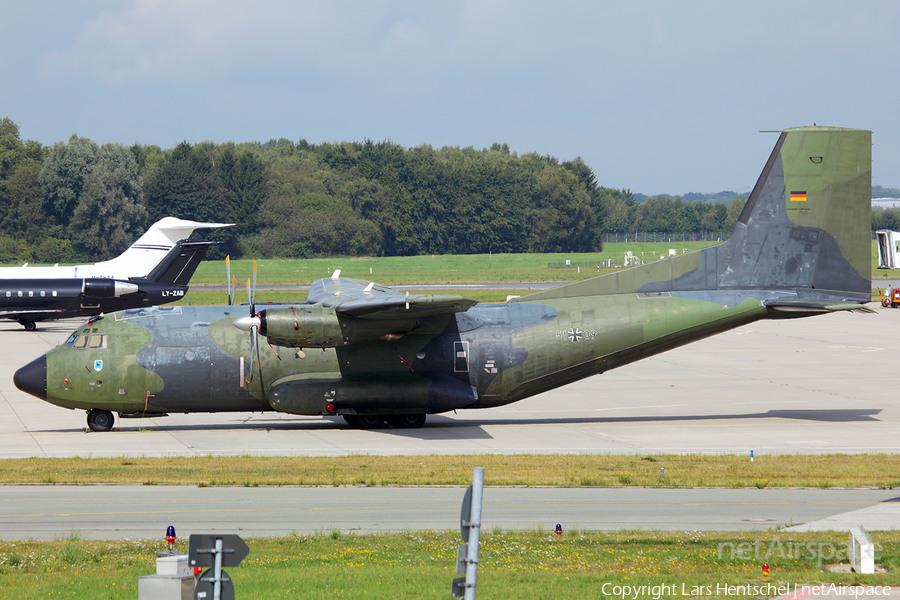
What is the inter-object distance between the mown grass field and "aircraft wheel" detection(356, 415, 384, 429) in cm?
1119

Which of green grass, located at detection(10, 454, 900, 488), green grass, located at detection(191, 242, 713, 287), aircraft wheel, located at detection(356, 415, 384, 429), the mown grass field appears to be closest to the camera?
the mown grass field

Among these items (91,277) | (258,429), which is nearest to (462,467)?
(258,429)

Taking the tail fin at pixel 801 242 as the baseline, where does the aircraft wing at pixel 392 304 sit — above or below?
below

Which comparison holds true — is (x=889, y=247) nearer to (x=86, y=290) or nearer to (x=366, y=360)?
(x=86, y=290)

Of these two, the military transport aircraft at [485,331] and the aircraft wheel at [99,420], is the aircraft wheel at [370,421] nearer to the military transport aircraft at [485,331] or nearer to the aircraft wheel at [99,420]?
the military transport aircraft at [485,331]

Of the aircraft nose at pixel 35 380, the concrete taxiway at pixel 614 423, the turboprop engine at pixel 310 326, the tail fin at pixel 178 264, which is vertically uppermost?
the tail fin at pixel 178 264

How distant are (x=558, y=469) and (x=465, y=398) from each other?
5674 mm

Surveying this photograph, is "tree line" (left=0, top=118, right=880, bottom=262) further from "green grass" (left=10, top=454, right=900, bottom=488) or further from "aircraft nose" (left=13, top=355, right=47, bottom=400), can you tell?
"green grass" (left=10, top=454, right=900, bottom=488)

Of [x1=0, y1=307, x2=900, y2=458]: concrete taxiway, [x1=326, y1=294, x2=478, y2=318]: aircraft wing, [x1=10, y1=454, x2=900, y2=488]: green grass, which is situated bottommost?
[x1=0, y1=307, x2=900, y2=458]: concrete taxiway

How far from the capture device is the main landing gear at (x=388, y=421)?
25109mm

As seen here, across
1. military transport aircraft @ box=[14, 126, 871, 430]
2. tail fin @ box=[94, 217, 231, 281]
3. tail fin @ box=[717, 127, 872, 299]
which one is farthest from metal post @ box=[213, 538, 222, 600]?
tail fin @ box=[94, 217, 231, 281]

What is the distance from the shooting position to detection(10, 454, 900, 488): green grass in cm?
1778

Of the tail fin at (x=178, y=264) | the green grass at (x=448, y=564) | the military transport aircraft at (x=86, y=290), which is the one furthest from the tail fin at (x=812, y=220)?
the tail fin at (x=178, y=264)

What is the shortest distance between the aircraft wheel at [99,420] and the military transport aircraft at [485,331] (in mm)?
32
